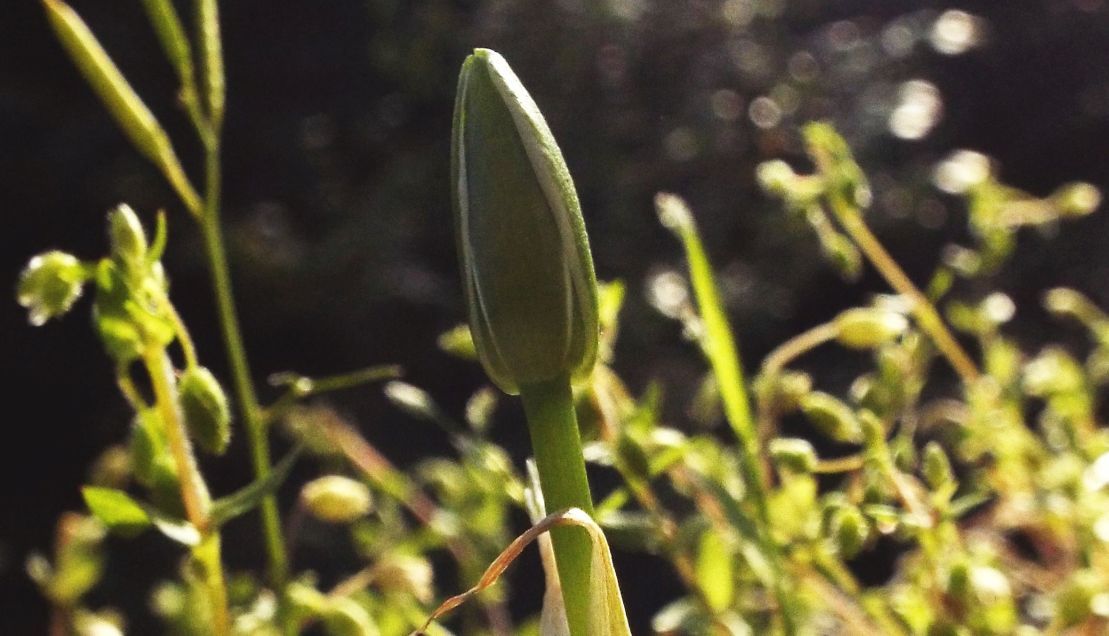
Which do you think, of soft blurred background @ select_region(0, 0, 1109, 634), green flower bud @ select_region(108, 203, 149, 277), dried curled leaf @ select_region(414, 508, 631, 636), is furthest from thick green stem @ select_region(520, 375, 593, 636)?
soft blurred background @ select_region(0, 0, 1109, 634)

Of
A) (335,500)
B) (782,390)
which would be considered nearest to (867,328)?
(782,390)

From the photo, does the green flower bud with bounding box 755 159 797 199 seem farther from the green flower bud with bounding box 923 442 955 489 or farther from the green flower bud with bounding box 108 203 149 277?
the green flower bud with bounding box 108 203 149 277

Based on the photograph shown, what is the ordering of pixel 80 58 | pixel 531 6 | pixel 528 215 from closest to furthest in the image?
pixel 528 215 < pixel 80 58 < pixel 531 6

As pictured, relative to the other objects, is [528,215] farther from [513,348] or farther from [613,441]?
[613,441]

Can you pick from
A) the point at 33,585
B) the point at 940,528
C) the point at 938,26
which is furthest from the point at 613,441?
the point at 33,585

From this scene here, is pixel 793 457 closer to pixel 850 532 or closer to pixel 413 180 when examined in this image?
pixel 850 532

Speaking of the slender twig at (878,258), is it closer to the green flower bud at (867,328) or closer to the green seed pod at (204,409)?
the green flower bud at (867,328)
